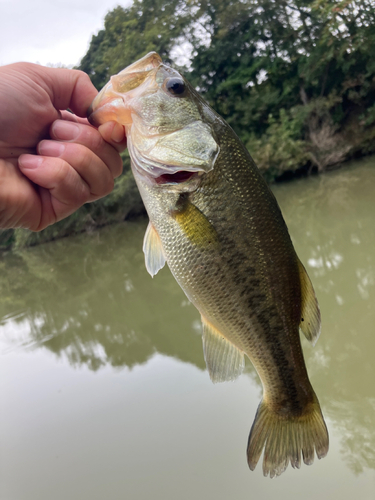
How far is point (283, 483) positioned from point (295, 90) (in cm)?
1697

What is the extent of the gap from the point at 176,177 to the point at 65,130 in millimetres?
519

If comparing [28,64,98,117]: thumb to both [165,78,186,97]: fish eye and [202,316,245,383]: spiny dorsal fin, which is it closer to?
[165,78,186,97]: fish eye

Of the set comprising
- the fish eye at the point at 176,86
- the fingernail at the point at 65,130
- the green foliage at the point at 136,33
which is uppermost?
the green foliage at the point at 136,33

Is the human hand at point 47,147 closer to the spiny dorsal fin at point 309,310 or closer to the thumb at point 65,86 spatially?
the thumb at point 65,86

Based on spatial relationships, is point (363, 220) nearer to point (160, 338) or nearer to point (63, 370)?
point (160, 338)

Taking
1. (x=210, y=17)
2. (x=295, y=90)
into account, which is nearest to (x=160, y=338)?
(x=295, y=90)

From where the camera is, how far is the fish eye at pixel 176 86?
1373 millimetres

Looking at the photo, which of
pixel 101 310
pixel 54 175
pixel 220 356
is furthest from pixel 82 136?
pixel 101 310

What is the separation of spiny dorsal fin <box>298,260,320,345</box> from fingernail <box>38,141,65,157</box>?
102 cm

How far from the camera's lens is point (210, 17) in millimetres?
17797

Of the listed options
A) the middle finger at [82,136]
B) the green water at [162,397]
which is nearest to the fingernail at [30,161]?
the middle finger at [82,136]

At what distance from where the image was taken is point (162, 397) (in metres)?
3.61

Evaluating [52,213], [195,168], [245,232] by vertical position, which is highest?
[195,168]

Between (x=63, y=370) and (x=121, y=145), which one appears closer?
(x=121, y=145)
